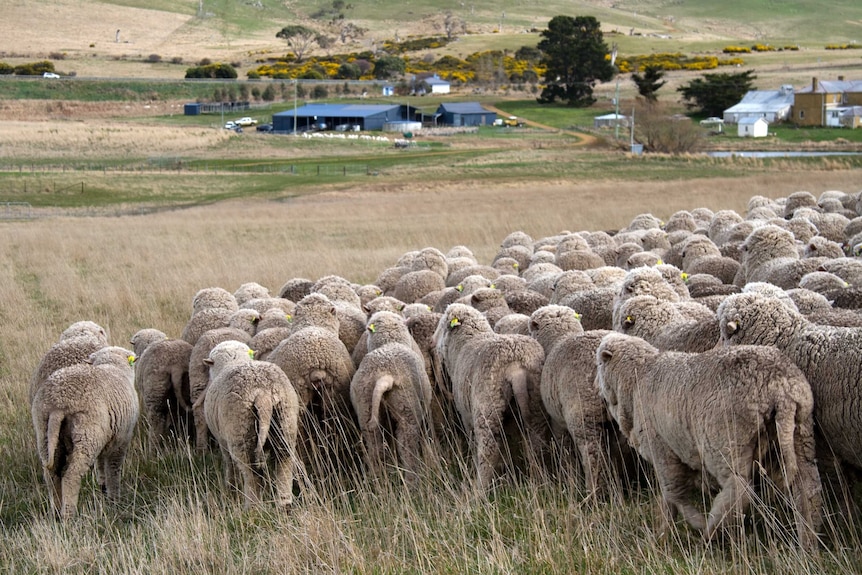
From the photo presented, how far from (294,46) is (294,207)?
141086 mm

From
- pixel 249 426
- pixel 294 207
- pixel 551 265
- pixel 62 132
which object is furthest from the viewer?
pixel 62 132

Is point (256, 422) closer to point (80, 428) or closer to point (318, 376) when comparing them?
point (318, 376)

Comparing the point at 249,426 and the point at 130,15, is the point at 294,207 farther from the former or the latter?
the point at 130,15

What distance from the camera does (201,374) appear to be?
8648 mm

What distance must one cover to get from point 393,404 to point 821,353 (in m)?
3.40

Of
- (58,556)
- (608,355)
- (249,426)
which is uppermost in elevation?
(608,355)

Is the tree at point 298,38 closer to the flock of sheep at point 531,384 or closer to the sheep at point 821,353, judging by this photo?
the flock of sheep at point 531,384

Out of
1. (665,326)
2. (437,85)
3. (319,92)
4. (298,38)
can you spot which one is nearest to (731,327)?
(665,326)

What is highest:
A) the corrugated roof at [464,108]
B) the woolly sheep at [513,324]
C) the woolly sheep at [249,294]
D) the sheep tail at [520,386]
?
the corrugated roof at [464,108]

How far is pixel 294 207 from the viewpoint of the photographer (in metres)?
35.4

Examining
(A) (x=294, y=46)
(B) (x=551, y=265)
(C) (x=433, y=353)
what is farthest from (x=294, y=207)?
(A) (x=294, y=46)

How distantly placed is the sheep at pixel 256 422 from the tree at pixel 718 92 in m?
90.8

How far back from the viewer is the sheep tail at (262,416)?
6.85 metres

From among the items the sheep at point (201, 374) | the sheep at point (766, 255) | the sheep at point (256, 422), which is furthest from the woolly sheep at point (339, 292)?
the sheep at point (766, 255)
